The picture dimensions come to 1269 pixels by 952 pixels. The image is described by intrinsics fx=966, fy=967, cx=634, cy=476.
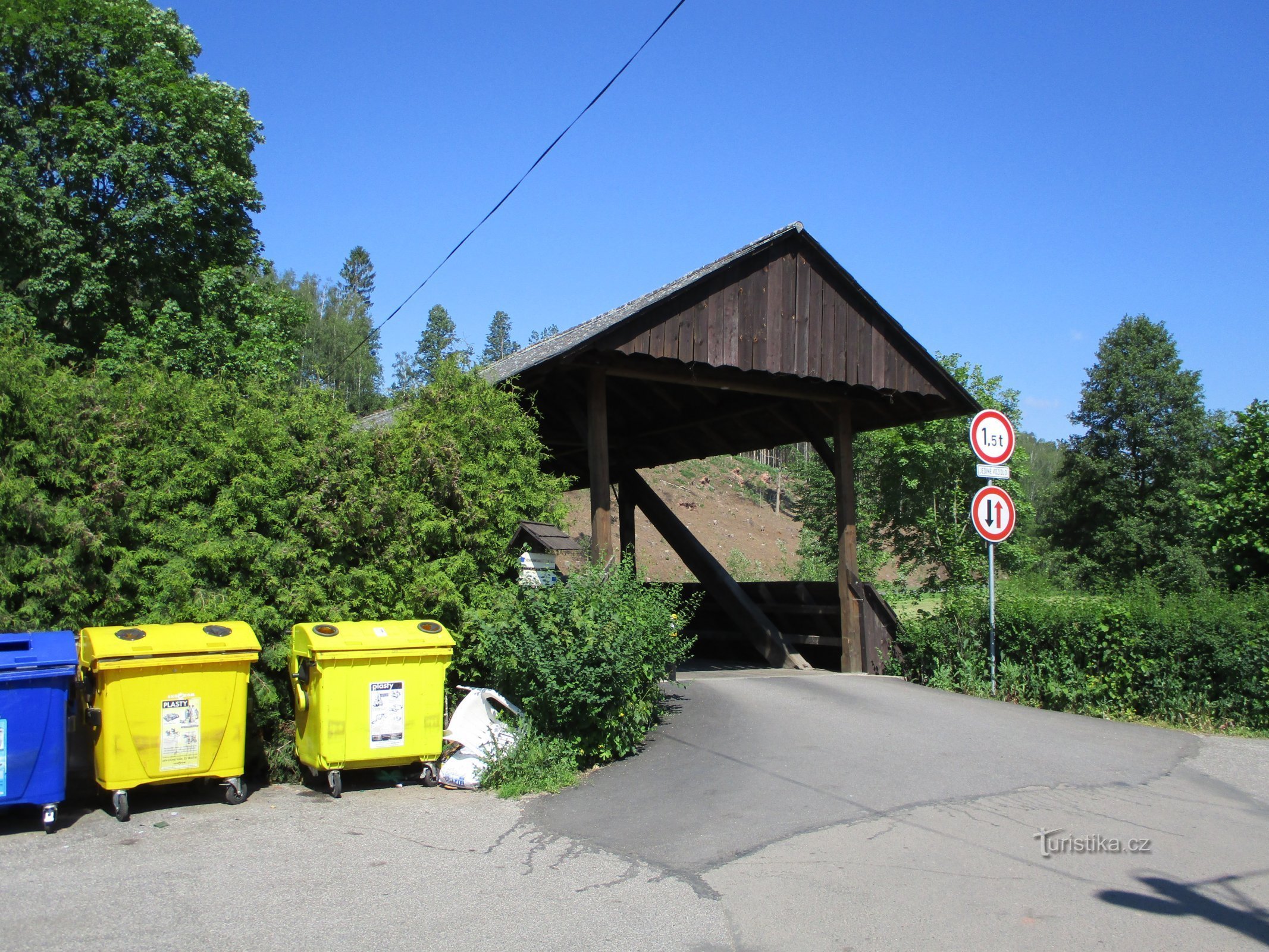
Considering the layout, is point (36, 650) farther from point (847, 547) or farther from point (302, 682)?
point (847, 547)

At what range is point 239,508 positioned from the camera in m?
7.71

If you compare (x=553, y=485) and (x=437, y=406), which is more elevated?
(x=437, y=406)

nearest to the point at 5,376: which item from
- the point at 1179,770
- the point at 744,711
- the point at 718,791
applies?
the point at 718,791

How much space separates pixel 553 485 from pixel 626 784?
3.28 metres

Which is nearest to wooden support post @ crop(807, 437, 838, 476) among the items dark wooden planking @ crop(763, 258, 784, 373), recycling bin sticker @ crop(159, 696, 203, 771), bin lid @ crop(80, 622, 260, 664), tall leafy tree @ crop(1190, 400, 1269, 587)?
dark wooden planking @ crop(763, 258, 784, 373)

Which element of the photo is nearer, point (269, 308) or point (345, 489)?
point (345, 489)

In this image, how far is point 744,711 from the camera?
979 centimetres

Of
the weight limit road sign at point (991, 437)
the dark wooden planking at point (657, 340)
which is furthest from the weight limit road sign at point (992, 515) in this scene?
the dark wooden planking at point (657, 340)

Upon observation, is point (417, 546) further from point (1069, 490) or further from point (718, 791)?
point (1069, 490)

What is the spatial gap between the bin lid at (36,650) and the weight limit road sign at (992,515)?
8.77m

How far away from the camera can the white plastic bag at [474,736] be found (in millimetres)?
7426

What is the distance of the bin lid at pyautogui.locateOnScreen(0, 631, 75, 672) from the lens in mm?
6031

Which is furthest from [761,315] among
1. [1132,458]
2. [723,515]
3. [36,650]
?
[723,515]

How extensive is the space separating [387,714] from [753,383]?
718 cm
